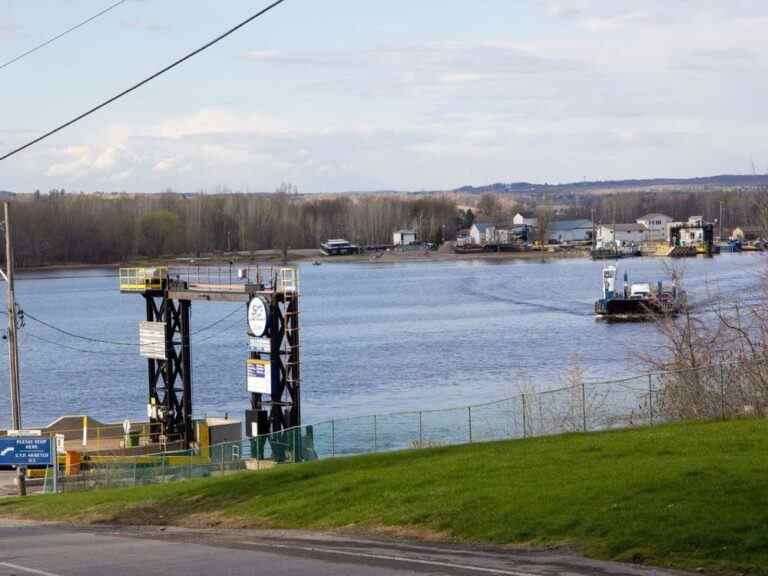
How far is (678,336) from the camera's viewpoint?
4150 cm

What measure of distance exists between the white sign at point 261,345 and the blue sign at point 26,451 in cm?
1247

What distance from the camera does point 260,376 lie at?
137 feet

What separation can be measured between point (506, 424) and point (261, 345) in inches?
444

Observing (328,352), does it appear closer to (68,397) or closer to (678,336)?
(68,397)

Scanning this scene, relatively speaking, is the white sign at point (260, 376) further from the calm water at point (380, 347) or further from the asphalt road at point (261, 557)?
the asphalt road at point (261, 557)

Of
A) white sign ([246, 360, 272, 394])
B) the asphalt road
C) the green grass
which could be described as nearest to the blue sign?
the green grass

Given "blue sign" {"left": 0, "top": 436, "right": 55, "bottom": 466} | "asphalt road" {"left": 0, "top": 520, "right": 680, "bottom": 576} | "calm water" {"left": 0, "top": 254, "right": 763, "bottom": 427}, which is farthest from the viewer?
"calm water" {"left": 0, "top": 254, "right": 763, "bottom": 427}

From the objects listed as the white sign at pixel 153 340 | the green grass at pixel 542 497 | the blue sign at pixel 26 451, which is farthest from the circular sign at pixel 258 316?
the green grass at pixel 542 497

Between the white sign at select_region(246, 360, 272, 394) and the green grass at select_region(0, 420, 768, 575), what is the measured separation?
44.7ft

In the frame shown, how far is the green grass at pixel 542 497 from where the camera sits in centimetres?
1549

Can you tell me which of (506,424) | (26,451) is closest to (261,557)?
(26,451)

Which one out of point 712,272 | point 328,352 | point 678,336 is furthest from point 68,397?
point 712,272

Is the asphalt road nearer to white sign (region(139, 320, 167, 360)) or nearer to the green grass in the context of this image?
the green grass

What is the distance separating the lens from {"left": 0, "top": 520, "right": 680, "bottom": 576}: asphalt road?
50.3 feet
